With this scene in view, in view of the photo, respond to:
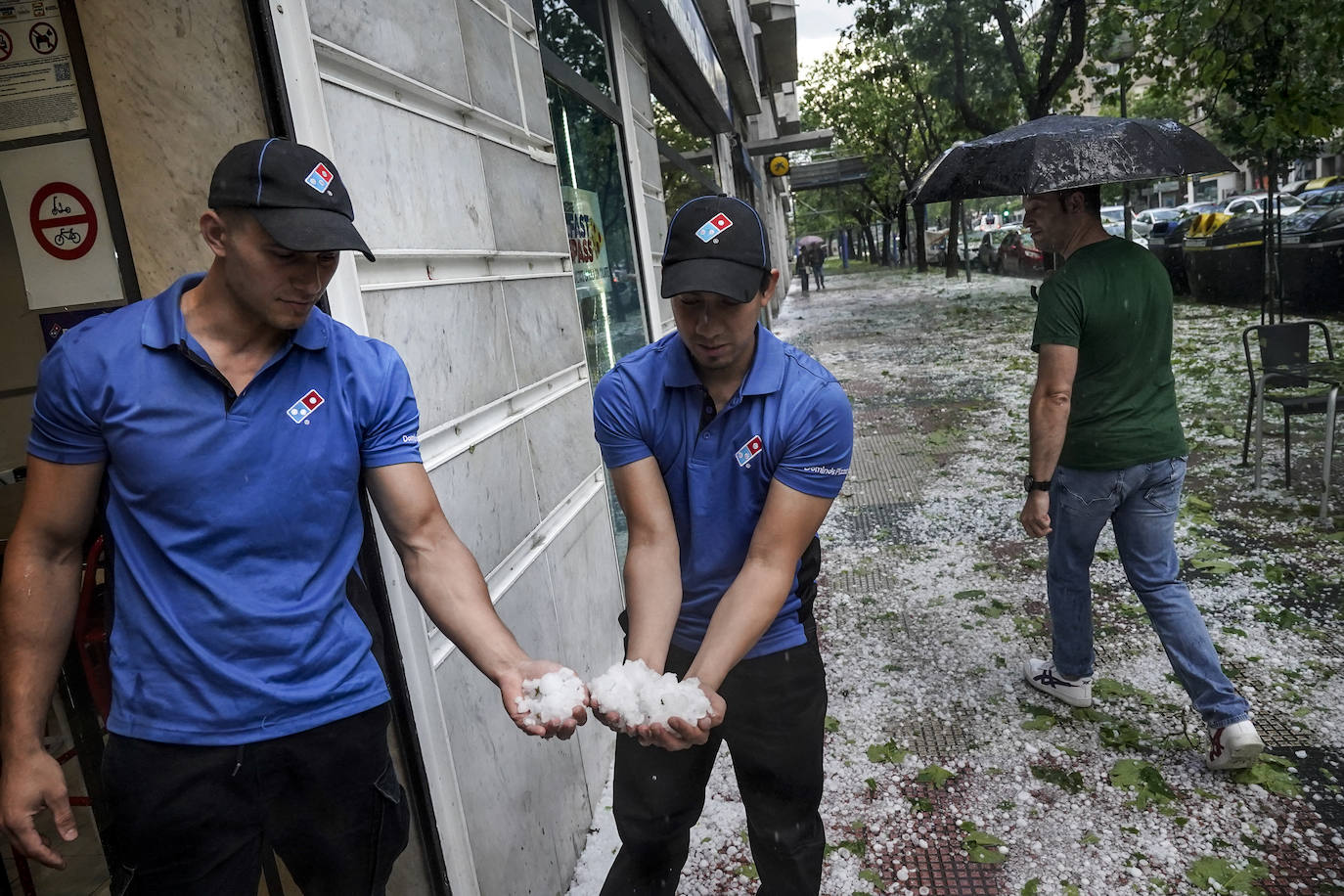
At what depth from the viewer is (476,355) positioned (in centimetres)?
284

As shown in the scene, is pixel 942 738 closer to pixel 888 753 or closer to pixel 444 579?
pixel 888 753

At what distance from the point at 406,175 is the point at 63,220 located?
81 centimetres

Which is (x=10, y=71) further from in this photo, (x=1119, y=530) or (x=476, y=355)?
(x=1119, y=530)

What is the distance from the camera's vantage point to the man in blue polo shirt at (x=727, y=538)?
7.47ft

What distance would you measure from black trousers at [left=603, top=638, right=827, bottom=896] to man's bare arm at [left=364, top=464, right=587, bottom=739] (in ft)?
1.50

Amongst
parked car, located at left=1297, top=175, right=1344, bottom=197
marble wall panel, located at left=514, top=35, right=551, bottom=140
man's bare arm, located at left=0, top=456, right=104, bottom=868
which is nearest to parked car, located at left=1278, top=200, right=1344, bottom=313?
parked car, located at left=1297, top=175, right=1344, bottom=197

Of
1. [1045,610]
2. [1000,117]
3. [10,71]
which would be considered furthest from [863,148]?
[10,71]

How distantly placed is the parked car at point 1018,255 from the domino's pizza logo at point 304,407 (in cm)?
2895

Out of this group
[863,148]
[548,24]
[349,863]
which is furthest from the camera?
[863,148]

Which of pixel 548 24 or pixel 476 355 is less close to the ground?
pixel 548 24

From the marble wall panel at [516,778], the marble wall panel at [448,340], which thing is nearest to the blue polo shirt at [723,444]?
the marble wall panel at [448,340]

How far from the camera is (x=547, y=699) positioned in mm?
2014

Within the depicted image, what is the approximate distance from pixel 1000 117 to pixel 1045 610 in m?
18.5

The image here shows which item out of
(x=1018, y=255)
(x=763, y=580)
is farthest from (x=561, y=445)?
(x=1018, y=255)
